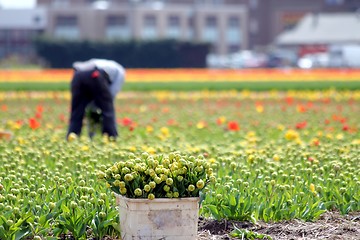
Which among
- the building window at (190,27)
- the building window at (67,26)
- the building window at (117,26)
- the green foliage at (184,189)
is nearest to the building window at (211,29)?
the building window at (190,27)

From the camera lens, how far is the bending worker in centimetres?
1366

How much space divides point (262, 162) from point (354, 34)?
77.6 meters

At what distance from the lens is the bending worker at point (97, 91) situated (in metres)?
13.7

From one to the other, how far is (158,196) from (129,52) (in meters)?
62.8

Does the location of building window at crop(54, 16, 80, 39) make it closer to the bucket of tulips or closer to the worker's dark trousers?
the worker's dark trousers

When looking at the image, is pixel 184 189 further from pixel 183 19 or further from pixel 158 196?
pixel 183 19

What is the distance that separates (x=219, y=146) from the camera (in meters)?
12.1

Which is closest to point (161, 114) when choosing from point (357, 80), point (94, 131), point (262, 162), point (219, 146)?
point (94, 131)

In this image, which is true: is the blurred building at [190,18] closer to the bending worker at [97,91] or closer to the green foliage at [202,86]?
the green foliage at [202,86]

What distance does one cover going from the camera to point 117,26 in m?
85.8

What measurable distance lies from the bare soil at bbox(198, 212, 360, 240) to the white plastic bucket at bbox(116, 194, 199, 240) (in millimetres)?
430

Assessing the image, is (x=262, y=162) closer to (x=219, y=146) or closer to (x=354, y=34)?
(x=219, y=146)

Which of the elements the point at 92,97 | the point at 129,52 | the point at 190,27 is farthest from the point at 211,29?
the point at 92,97

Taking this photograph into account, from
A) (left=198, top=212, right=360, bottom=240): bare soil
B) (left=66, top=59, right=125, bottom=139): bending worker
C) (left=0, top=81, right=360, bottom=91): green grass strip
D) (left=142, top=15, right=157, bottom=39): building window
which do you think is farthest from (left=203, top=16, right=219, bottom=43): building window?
(left=198, top=212, right=360, bottom=240): bare soil
